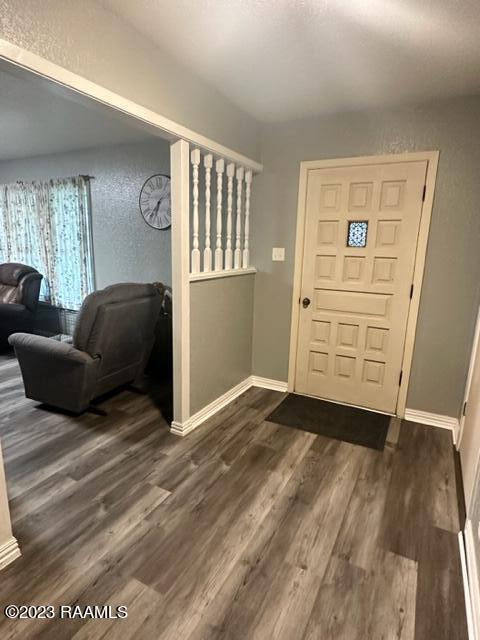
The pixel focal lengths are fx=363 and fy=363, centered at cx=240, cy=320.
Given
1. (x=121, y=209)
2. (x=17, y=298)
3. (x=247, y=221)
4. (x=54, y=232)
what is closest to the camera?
(x=247, y=221)

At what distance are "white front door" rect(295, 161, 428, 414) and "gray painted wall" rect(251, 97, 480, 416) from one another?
0.46 feet

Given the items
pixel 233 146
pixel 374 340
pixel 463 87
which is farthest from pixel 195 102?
pixel 374 340

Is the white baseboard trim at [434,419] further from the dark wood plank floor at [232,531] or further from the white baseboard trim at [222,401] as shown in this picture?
the white baseboard trim at [222,401]

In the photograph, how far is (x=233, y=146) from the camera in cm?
276

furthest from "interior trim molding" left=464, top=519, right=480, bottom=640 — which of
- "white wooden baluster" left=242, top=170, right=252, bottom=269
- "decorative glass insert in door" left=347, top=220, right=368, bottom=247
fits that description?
"white wooden baluster" left=242, top=170, right=252, bottom=269

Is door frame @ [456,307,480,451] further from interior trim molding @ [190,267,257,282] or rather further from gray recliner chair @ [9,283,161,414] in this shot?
gray recliner chair @ [9,283,161,414]

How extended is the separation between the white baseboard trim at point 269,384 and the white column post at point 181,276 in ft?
3.45

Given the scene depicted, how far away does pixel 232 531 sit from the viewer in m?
1.77

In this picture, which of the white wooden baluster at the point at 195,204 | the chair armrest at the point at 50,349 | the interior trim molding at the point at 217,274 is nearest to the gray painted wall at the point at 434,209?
the interior trim molding at the point at 217,274

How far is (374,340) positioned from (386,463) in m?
1.00

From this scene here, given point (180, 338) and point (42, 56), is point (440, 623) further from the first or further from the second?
point (42, 56)

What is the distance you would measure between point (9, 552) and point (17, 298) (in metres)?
3.59

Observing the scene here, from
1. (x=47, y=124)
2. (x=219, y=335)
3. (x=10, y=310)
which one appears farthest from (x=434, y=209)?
(x=10, y=310)

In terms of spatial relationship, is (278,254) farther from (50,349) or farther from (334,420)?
(50,349)
